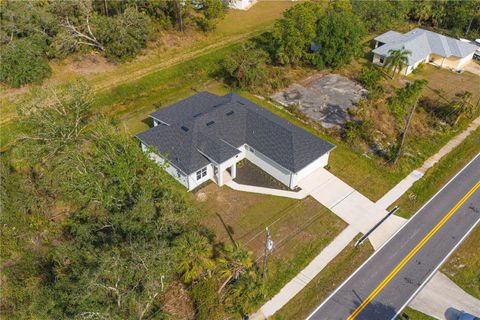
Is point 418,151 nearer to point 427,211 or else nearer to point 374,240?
point 427,211

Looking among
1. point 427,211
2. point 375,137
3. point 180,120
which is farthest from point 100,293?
point 375,137

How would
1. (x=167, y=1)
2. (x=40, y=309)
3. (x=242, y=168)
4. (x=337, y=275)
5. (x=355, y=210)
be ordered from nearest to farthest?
(x=40, y=309)
(x=337, y=275)
(x=355, y=210)
(x=242, y=168)
(x=167, y=1)

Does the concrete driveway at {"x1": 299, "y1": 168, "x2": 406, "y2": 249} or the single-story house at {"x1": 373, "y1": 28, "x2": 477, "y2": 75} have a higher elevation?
the single-story house at {"x1": 373, "y1": 28, "x2": 477, "y2": 75}

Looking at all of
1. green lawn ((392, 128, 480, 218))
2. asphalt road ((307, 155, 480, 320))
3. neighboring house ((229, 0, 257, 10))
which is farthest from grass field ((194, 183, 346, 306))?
neighboring house ((229, 0, 257, 10))

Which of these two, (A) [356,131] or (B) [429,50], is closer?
(A) [356,131]

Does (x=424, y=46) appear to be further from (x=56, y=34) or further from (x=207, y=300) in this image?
(x=56, y=34)

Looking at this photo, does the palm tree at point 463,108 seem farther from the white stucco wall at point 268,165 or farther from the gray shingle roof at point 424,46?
the white stucco wall at point 268,165

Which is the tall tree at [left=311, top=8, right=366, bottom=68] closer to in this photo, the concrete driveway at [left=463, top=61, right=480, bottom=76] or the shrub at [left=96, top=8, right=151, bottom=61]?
the concrete driveway at [left=463, top=61, right=480, bottom=76]

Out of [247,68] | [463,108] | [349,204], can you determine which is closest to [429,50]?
[463,108]
